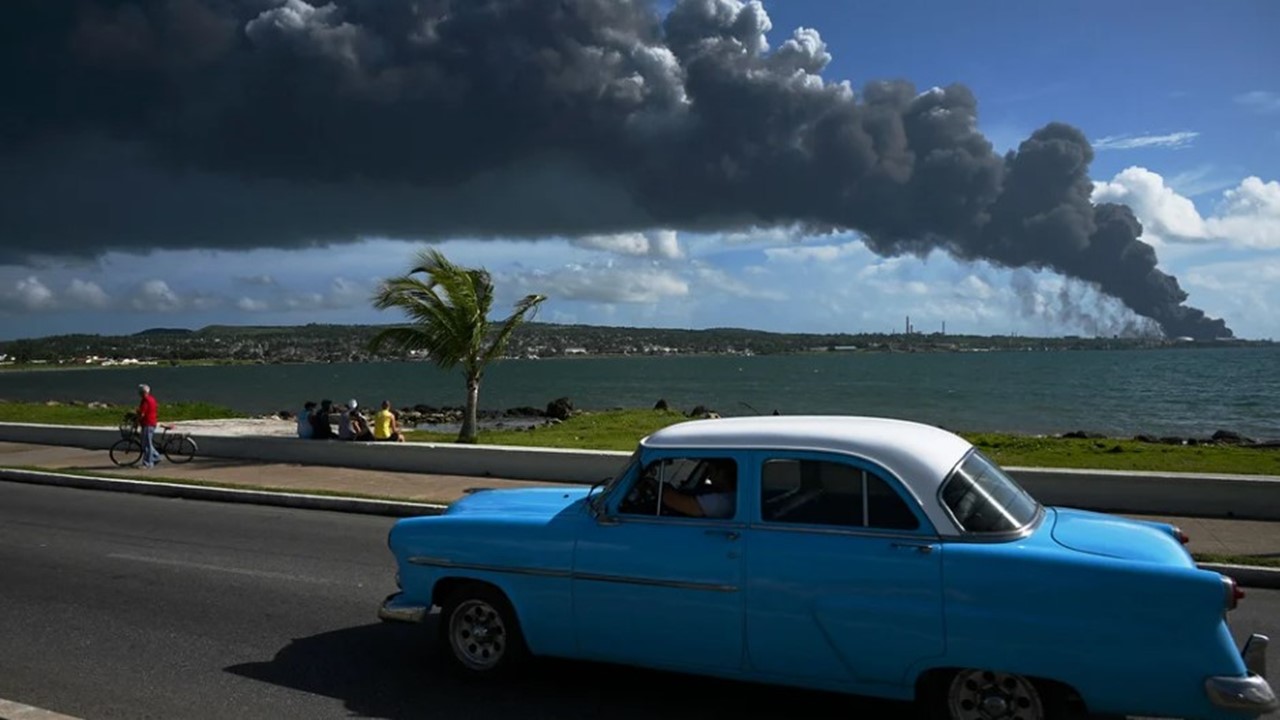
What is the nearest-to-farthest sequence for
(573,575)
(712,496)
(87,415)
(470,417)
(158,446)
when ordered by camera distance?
Result: 1. (712,496)
2. (573,575)
3. (158,446)
4. (470,417)
5. (87,415)

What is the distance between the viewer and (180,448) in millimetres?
18297

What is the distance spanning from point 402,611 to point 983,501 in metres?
3.39

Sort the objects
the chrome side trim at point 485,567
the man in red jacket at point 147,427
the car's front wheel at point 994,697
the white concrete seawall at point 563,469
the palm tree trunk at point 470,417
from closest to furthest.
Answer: the car's front wheel at point 994,697 < the chrome side trim at point 485,567 < the white concrete seawall at point 563,469 < the man in red jacket at point 147,427 < the palm tree trunk at point 470,417

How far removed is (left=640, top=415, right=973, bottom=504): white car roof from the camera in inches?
202

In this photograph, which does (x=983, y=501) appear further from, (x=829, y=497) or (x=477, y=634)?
(x=477, y=634)

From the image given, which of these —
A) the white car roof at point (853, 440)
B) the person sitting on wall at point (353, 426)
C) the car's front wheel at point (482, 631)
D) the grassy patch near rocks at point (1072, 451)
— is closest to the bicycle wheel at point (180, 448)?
the person sitting on wall at point (353, 426)

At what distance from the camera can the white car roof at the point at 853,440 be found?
512cm

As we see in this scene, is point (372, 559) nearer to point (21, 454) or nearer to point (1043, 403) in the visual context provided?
point (21, 454)

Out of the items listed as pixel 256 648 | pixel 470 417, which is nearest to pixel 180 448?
pixel 470 417

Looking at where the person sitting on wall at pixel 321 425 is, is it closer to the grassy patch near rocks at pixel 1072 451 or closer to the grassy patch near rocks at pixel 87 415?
the grassy patch near rocks at pixel 1072 451

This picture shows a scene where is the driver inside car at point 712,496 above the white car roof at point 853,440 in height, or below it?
below

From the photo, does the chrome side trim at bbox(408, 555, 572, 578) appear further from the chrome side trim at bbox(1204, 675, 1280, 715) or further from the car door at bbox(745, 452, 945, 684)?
the chrome side trim at bbox(1204, 675, 1280, 715)

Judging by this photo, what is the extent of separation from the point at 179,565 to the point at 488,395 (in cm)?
7147

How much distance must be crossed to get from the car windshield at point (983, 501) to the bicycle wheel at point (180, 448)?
1612 cm
